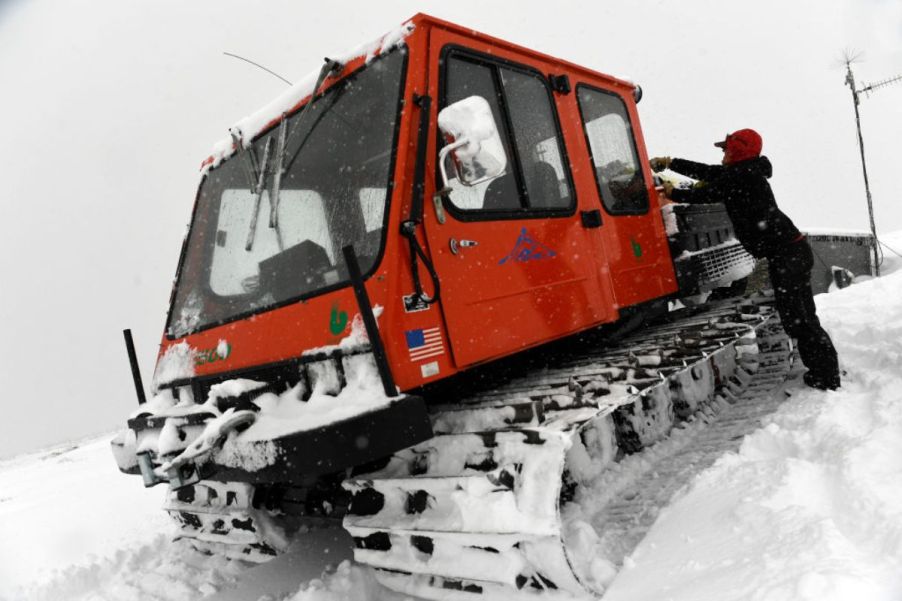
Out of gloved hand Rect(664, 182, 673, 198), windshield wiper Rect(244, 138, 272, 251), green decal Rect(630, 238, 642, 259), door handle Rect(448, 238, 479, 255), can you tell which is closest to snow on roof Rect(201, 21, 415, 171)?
windshield wiper Rect(244, 138, 272, 251)

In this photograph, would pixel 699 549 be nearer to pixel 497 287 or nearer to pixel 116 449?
pixel 497 287

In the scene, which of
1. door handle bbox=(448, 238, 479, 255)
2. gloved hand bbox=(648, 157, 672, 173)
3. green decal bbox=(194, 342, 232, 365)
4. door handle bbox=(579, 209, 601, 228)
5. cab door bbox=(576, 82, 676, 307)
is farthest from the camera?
gloved hand bbox=(648, 157, 672, 173)

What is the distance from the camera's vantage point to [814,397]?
4.12 metres

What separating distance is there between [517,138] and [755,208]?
1.88m

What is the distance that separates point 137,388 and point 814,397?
164 inches

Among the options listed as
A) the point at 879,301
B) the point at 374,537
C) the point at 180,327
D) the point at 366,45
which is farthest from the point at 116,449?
the point at 879,301

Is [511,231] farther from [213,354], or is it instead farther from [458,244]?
[213,354]

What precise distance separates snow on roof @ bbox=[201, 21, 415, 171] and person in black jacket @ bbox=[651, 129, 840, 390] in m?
2.48

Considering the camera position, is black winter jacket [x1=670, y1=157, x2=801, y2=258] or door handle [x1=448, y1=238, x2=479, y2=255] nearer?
door handle [x1=448, y1=238, x2=479, y2=255]

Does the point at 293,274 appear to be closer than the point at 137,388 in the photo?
Yes

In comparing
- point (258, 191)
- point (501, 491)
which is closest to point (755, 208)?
point (501, 491)

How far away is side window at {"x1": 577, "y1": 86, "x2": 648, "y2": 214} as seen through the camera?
4.08 meters

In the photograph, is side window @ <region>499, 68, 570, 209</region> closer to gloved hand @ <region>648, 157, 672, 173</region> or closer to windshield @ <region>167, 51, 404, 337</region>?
windshield @ <region>167, 51, 404, 337</region>

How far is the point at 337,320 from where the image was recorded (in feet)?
9.05
